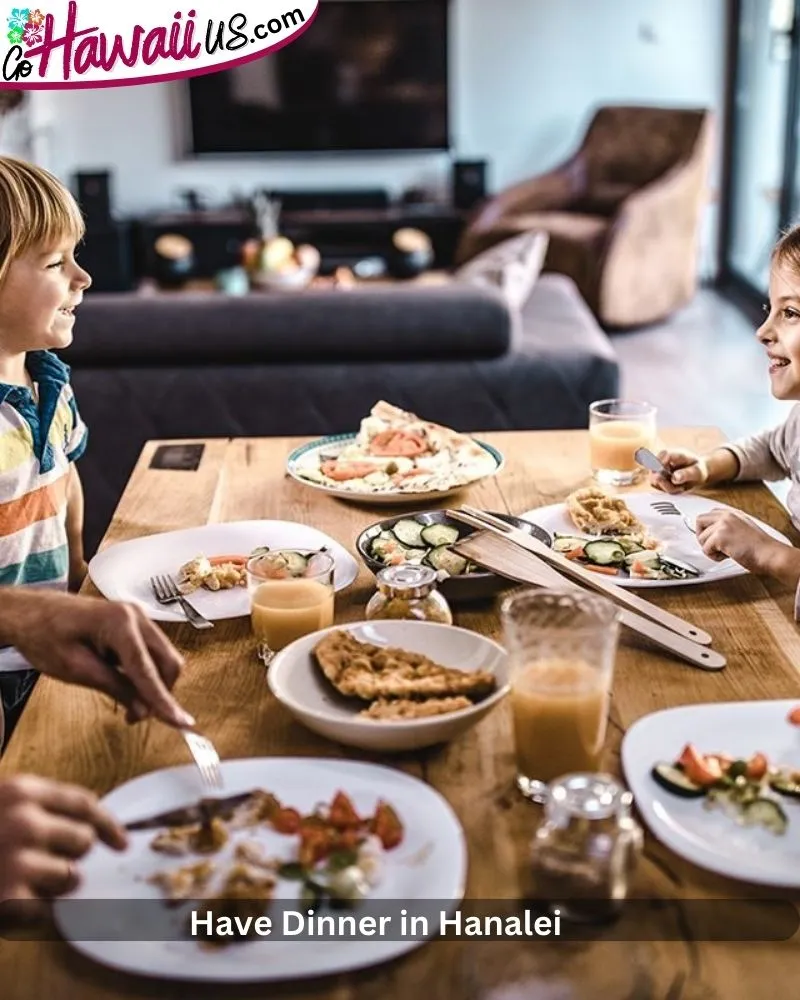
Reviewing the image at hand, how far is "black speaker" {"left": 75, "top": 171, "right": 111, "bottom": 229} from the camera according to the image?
7.57m

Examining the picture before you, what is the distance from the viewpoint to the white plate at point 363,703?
1.21 meters

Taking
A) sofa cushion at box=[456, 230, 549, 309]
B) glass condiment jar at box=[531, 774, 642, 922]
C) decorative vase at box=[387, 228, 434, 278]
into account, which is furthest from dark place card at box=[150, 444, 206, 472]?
decorative vase at box=[387, 228, 434, 278]

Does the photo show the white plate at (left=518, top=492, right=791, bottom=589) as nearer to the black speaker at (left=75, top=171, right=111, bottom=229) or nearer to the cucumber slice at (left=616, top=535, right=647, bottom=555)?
the cucumber slice at (left=616, top=535, right=647, bottom=555)

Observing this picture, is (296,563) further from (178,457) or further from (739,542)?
(178,457)

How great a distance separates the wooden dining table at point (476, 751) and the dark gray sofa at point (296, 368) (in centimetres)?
124

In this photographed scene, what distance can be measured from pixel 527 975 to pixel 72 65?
10.3 feet

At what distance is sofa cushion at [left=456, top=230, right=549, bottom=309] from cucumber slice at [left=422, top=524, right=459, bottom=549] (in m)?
2.50

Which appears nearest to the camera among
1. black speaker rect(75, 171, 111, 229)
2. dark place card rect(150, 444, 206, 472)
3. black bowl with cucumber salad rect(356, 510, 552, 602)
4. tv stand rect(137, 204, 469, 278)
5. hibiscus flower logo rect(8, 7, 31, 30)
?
black bowl with cucumber salad rect(356, 510, 552, 602)

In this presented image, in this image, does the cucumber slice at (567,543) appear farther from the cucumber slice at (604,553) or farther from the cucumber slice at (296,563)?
the cucumber slice at (296,563)

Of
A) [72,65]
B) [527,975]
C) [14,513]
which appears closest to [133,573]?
[14,513]

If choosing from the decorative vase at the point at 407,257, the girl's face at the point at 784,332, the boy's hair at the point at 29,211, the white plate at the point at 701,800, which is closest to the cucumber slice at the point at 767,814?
the white plate at the point at 701,800

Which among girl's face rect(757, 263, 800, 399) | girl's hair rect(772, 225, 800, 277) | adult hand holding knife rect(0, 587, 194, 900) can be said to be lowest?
adult hand holding knife rect(0, 587, 194, 900)

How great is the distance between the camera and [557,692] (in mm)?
1184

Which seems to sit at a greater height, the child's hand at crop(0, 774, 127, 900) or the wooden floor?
the child's hand at crop(0, 774, 127, 900)
